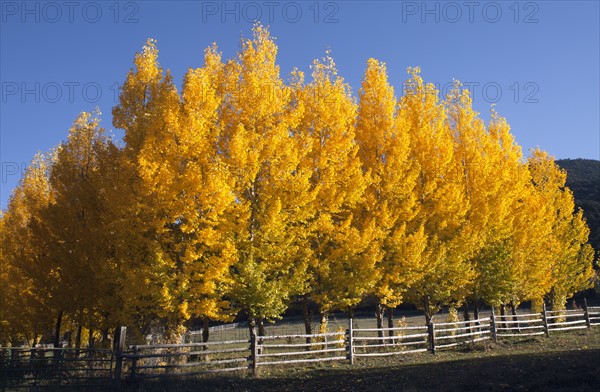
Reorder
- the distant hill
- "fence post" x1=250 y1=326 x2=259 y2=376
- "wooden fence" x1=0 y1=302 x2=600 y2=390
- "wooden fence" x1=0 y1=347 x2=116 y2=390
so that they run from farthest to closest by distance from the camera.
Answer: the distant hill → "fence post" x1=250 y1=326 x2=259 y2=376 → "wooden fence" x1=0 y1=347 x2=116 y2=390 → "wooden fence" x1=0 y1=302 x2=600 y2=390

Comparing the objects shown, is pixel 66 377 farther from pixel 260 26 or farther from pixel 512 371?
pixel 260 26

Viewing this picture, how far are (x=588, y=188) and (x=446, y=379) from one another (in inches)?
3373

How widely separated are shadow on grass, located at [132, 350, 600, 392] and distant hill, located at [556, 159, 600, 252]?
56.3 meters

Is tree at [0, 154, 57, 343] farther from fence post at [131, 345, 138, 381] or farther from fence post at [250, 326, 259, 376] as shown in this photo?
fence post at [250, 326, 259, 376]

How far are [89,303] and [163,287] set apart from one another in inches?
215

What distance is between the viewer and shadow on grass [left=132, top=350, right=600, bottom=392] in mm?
8922

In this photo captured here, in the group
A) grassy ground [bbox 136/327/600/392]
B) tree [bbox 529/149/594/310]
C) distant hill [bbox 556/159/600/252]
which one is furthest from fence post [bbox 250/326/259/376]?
distant hill [bbox 556/159/600/252]

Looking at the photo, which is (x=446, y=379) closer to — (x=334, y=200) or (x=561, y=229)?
(x=334, y=200)

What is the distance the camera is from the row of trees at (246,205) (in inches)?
576

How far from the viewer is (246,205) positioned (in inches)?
593

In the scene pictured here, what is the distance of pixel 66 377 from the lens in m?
13.6

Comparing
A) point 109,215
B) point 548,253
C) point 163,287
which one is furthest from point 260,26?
point 548,253

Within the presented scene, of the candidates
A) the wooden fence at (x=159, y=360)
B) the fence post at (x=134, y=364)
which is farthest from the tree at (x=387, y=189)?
the fence post at (x=134, y=364)

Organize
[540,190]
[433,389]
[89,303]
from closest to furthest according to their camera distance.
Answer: [433,389] → [89,303] → [540,190]
